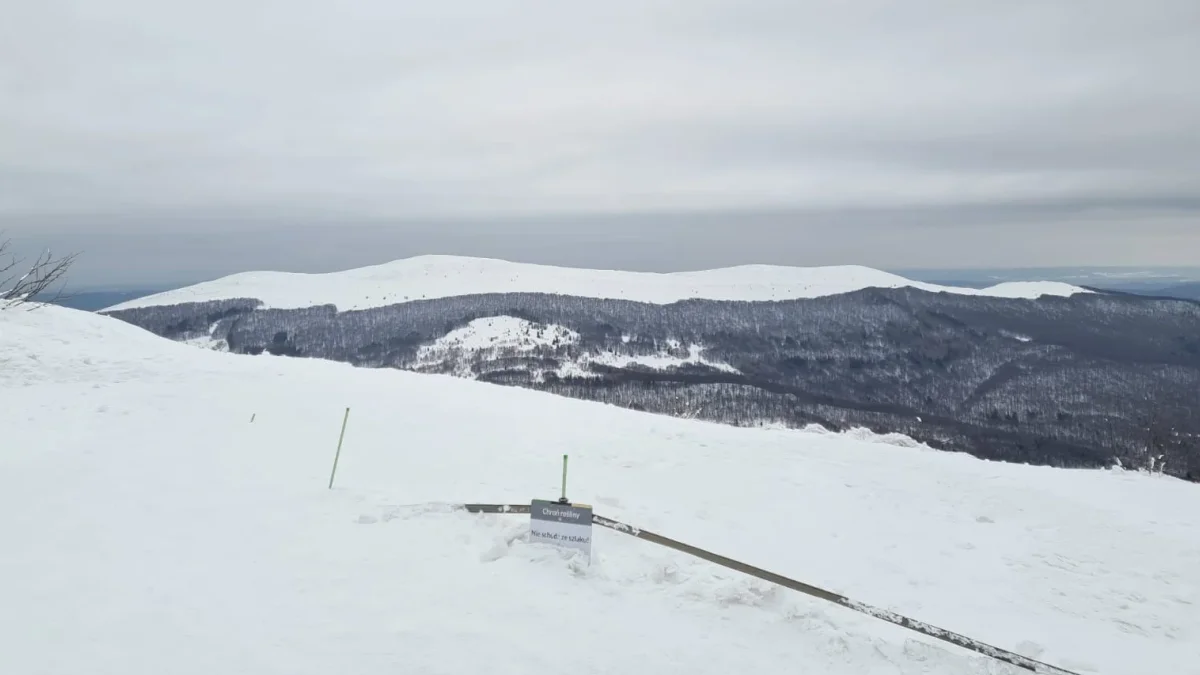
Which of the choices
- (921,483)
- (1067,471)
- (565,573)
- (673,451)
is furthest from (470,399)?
(1067,471)

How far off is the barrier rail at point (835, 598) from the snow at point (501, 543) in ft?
0.51

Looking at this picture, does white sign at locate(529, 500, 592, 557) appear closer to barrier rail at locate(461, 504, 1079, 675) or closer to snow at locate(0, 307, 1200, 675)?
snow at locate(0, 307, 1200, 675)

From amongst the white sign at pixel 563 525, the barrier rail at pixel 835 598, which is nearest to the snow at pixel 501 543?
the barrier rail at pixel 835 598

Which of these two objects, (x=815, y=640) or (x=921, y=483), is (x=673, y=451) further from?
(x=815, y=640)

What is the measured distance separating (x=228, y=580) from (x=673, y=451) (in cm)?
1028

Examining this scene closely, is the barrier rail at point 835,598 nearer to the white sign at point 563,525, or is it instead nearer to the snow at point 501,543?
the snow at point 501,543

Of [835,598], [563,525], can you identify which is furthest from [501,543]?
[835,598]

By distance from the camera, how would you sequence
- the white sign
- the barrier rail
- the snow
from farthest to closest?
the white sign < the barrier rail < the snow

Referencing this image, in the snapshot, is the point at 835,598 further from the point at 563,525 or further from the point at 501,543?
the point at 501,543

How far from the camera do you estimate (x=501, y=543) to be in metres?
10.4

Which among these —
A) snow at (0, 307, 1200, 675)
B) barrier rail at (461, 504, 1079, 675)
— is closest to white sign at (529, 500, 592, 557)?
snow at (0, 307, 1200, 675)

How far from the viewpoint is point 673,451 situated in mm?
16531

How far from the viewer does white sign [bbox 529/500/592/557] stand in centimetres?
1013

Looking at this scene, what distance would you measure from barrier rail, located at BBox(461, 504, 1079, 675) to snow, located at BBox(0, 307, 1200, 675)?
0.16 meters
